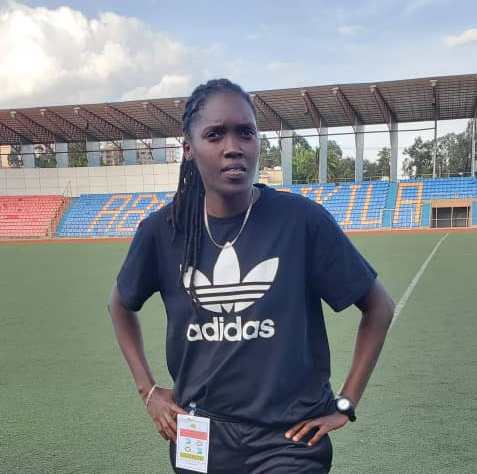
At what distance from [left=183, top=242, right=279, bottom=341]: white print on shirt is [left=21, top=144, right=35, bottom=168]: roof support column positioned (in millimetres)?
42130

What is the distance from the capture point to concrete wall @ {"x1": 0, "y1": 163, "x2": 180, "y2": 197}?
125 feet

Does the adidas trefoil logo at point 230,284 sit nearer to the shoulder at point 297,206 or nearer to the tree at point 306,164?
the shoulder at point 297,206

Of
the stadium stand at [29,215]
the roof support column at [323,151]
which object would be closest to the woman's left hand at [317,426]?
the roof support column at [323,151]

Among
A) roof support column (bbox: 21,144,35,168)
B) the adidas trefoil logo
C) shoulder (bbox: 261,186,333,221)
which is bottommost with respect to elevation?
the adidas trefoil logo

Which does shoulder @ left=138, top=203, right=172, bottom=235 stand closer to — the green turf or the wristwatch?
the wristwatch

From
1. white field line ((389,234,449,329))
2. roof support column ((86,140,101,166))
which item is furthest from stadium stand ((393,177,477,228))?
roof support column ((86,140,101,166))

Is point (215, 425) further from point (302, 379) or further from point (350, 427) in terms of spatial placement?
point (350, 427)

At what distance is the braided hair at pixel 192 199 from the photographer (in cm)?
170

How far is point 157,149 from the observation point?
3881 centimetres

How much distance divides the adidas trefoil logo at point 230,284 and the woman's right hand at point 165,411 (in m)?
0.37

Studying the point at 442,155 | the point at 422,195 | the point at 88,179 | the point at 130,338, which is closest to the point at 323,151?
the point at 422,195

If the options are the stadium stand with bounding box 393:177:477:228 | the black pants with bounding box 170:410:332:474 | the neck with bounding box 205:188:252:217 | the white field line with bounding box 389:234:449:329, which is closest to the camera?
the black pants with bounding box 170:410:332:474

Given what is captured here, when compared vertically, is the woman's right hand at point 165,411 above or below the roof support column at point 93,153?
below

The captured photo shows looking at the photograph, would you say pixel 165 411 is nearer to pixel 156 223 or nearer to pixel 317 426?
→ pixel 317 426
